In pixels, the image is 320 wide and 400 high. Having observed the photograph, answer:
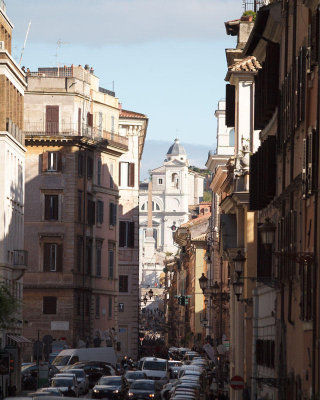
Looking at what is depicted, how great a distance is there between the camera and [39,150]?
331 feet

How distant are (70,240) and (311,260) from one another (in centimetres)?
7153

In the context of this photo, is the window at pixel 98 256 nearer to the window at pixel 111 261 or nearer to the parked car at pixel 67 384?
the window at pixel 111 261

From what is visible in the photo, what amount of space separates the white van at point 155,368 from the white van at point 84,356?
2525mm

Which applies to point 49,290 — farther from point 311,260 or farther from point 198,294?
point 311,260

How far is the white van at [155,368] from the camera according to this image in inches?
2867

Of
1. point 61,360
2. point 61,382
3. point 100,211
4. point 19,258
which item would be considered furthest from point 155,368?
point 100,211

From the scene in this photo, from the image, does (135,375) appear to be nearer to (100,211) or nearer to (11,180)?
(11,180)

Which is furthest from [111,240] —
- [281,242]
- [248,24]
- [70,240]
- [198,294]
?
[281,242]

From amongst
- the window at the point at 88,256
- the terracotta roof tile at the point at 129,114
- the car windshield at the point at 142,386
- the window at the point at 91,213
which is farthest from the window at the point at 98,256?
→ the car windshield at the point at 142,386

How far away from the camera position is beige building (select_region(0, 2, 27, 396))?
78.2 meters

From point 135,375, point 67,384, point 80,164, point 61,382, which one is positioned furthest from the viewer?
point 80,164

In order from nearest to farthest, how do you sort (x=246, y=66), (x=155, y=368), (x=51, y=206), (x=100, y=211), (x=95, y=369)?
(x=246, y=66)
(x=95, y=369)
(x=155, y=368)
(x=51, y=206)
(x=100, y=211)

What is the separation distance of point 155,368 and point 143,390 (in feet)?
56.4

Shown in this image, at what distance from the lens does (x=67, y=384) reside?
58000 millimetres
